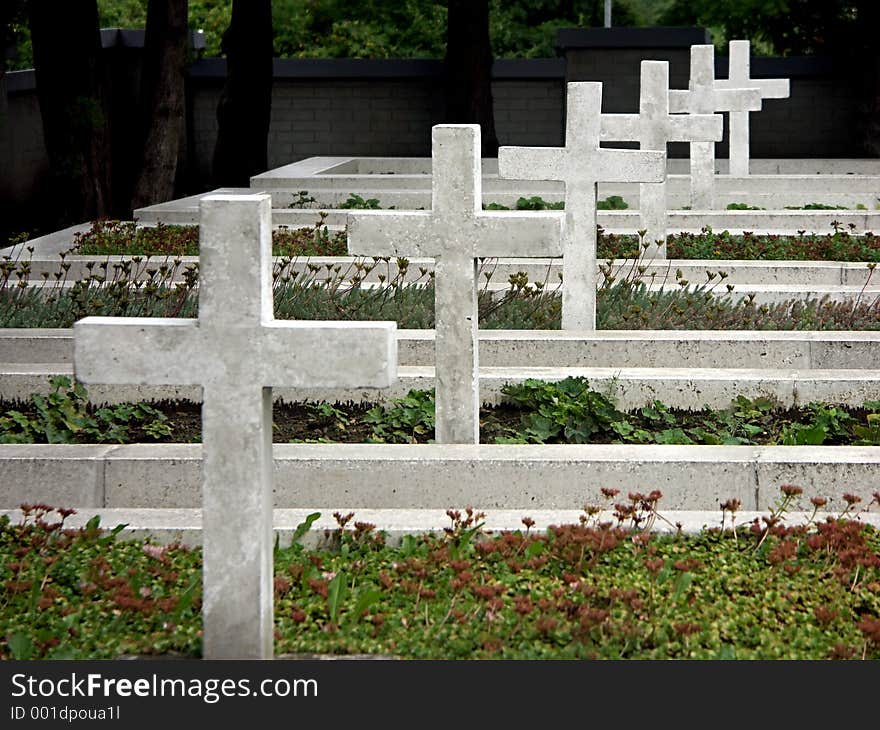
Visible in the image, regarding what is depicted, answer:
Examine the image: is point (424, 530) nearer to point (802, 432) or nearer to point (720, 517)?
point (720, 517)

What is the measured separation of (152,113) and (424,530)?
44.0ft

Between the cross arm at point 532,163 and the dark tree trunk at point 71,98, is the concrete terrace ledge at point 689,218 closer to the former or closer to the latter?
the dark tree trunk at point 71,98

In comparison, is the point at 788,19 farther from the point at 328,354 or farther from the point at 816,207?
the point at 328,354

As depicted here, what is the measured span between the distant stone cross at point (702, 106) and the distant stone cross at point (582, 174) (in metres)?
6.13

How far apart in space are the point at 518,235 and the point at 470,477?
1.08 m

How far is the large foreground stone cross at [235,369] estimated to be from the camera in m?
4.44

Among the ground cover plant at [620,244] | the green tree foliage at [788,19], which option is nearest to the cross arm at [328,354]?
the ground cover plant at [620,244]

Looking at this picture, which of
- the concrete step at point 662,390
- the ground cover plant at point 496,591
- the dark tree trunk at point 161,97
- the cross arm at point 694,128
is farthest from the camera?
the dark tree trunk at point 161,97

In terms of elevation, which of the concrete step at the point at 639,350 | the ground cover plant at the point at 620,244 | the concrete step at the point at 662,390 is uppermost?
the ground cover plant at the point at 620,244

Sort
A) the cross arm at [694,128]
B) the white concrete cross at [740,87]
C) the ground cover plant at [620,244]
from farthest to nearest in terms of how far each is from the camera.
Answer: the white concrete cross at [740,87] → the cross arm at [694,128] → the ground cover plant at [620,244]

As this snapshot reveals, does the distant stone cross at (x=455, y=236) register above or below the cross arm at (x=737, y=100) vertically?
below

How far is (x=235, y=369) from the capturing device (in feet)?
14.7

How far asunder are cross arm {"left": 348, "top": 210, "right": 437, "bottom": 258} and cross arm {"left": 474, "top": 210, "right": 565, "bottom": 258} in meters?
0.23

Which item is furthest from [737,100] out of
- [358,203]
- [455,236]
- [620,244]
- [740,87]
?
[455,236]
